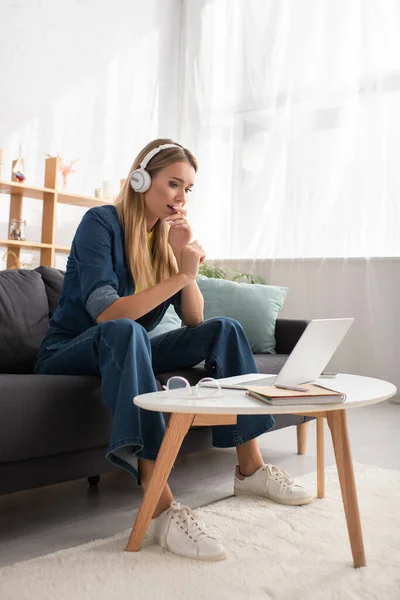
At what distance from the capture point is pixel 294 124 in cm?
456

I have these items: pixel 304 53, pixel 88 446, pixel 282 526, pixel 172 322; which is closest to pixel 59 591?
pixel 88 446

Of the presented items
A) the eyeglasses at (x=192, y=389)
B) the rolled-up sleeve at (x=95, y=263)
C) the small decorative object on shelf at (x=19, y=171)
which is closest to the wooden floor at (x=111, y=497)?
the eyeglasses at (x=192, y=389)

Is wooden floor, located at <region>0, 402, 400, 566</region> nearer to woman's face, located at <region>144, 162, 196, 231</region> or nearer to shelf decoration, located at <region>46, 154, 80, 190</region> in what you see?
woman's face, located at <region>144, 162, 196, 231</region>

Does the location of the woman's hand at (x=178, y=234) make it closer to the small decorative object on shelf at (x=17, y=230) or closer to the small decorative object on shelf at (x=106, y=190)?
the small decorative object on shelf at (x=17, y=230)

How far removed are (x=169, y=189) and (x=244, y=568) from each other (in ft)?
3.50

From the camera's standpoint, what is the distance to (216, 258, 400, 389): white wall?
411 cm

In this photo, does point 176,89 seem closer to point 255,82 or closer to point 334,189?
point 255,82

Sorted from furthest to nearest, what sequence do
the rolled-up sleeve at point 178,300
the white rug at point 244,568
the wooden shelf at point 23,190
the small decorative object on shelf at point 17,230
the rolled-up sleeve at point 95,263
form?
the small decorative object on shelf at point 17,230
the wooden shelf at point 23,190
the rolled-up sleeve at point 178,300
the rolled-up sleeve at point 95,263
the white rug at point 244,568

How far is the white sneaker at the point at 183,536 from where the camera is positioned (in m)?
1.38

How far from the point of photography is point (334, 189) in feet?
14.2

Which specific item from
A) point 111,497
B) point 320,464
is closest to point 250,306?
point 320,464

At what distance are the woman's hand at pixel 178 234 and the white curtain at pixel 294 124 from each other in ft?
8.26

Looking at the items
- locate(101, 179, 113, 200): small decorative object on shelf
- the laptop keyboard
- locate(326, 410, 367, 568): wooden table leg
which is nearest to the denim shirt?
the laptop keyboard

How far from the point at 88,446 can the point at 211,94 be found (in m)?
4.00
